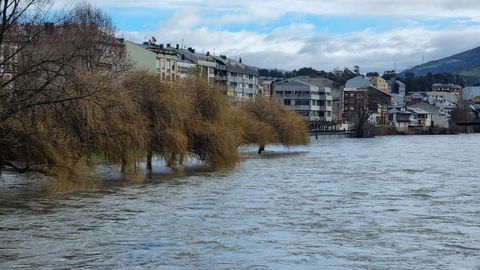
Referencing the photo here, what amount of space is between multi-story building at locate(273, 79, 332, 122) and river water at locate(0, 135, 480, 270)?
495ft

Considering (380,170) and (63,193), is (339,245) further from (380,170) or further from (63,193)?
(380,170)

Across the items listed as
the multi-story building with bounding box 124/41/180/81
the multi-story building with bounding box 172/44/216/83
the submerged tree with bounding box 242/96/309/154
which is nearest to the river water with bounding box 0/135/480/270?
the submerged tree with bounding box 242/96/309/154

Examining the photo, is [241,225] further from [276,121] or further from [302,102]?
[302,102]

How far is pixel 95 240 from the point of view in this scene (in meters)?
20.1

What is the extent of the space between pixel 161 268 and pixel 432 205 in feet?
53.9

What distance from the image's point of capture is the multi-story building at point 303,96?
191m

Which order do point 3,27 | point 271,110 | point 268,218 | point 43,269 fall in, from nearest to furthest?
point 43,269 < point 268,218 < point 3,27 < point 271,110

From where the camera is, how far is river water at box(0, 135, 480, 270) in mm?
17469

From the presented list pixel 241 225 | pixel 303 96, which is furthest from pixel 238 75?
pixel 241 225

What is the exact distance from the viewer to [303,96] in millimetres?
191375

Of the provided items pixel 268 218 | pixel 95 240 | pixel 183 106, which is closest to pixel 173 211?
pixel 268 218

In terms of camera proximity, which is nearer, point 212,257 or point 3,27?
point 212,257

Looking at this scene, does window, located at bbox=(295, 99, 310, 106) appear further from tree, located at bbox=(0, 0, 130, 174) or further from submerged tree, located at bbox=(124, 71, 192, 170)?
tree, located at bbox=(0, 0, 130, 174)

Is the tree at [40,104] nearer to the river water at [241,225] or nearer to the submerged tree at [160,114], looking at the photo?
the river water at [241,225]
